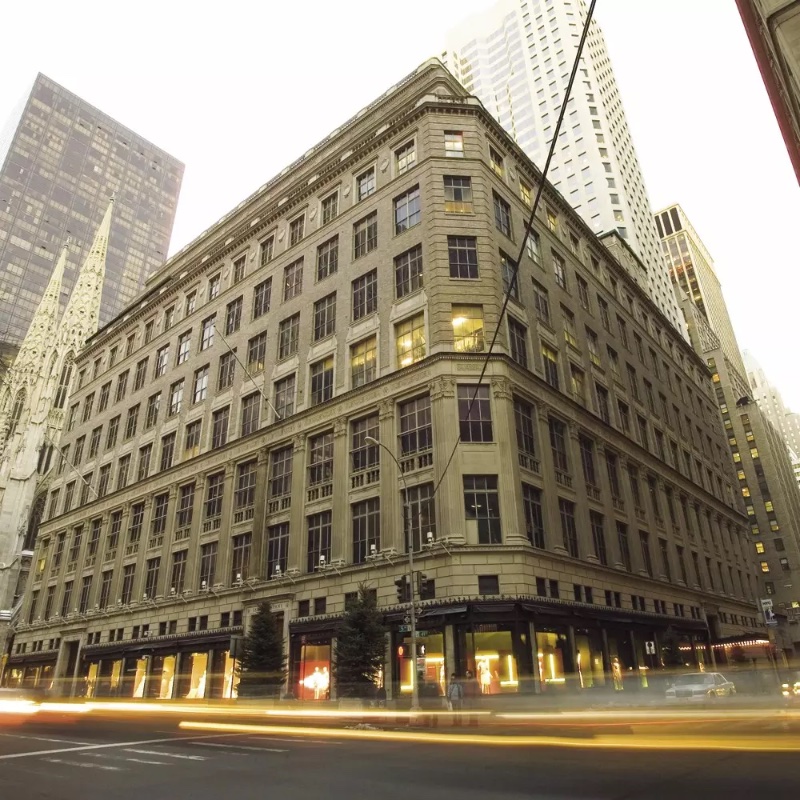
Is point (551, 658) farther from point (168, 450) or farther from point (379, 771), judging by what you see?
point (168, 450)

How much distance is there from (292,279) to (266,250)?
6.15 metres

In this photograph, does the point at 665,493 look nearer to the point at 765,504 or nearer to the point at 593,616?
the point at 593,616

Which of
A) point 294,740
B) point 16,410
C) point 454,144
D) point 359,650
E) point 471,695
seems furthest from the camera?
point 16,410

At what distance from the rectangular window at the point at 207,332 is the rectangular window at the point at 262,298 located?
535cm

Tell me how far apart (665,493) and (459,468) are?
90.5ft

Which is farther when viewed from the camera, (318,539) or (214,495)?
(214,495)

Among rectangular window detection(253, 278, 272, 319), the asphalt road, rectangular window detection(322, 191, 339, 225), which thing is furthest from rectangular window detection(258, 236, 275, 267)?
the asphalt road

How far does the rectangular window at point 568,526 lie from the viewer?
33375 mm

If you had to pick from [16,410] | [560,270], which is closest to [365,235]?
[560,270]

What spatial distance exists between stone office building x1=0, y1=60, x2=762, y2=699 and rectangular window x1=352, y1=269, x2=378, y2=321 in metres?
0.17

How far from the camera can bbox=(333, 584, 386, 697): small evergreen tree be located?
26281 mm

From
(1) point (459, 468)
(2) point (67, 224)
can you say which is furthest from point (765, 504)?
Answer: (2) point (67, 224)

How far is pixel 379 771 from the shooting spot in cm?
1087

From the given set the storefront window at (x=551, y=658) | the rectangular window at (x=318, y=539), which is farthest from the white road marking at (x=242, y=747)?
the rectangular window at (x=318, y=539)
